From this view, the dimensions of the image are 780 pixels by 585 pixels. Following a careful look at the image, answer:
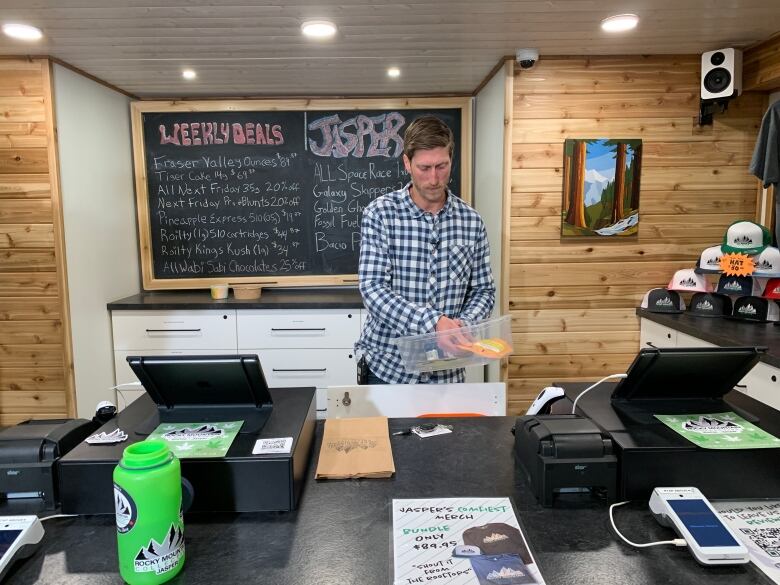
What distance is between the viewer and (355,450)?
1230 millimetres

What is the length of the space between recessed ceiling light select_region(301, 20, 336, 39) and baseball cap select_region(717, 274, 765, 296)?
2164 mm

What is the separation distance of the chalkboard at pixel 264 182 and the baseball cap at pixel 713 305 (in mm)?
1519

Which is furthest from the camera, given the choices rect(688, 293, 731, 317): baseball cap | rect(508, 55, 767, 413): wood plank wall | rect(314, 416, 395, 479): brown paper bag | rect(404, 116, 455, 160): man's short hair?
rect(508, 55, 767, 413): wood plank wall

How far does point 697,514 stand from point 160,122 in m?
3.56

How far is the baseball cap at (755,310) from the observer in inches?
96.5

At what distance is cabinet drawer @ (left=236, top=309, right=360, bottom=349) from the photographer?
3.21m

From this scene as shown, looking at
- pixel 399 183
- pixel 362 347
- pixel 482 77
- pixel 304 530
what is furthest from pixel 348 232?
pixel 304 530

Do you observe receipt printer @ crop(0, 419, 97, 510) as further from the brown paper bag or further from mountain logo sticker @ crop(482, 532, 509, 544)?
mountain logo sticker @ crop(482, 532, 509, 544)

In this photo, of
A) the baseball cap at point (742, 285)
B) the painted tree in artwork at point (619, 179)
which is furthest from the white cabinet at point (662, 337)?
the painted tree in artwork at point (619, 179)

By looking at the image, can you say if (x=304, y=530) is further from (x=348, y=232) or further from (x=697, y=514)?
(x=348, y=232)

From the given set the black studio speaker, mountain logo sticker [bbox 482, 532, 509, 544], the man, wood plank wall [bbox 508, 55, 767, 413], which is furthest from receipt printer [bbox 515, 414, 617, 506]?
the black studio speaker

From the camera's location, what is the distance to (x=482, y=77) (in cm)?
312

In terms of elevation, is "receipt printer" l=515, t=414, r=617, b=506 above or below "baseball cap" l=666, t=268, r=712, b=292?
below

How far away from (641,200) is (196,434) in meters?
2.53
